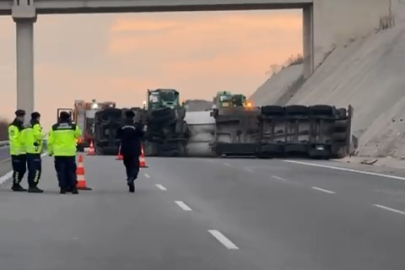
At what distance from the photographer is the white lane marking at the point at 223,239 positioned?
12.8 metres

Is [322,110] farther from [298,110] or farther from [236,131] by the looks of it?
[236,131]

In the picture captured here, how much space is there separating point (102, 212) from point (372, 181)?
12006mm

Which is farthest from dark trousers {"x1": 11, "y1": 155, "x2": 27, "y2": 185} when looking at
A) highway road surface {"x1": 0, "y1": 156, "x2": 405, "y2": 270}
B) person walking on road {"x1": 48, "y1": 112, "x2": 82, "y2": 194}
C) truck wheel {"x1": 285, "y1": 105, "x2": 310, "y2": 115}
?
truck wheel {"x1": 285, "y1": 105, "x2": 310, "y2": 115}

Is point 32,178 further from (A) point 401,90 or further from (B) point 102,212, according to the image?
(A) point 401,90

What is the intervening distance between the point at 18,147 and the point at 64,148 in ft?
4.59

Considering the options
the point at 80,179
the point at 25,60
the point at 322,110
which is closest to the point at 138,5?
the point at 25,60

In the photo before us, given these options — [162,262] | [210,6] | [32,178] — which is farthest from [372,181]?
[210,6]

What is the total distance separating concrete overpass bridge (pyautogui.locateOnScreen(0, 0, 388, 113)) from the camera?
62125 mm

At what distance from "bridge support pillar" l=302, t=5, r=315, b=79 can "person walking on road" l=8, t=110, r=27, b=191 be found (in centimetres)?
4699

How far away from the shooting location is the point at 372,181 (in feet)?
89.5

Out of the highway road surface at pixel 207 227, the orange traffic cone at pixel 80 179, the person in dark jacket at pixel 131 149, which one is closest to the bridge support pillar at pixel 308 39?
the highway road surface at pixel 207 227

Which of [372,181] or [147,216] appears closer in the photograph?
[147,216]

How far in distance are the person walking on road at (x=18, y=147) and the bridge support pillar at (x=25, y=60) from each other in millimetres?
42104

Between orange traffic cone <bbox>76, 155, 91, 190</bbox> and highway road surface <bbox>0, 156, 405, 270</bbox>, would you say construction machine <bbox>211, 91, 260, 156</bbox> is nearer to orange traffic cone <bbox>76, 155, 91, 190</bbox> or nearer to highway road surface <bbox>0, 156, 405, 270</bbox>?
highway road surface <bbox>0, 156, 405, 270</bbox>
